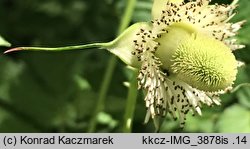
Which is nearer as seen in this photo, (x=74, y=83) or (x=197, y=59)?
(x=197, y=59)

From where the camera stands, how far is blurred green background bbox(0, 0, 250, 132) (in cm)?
122

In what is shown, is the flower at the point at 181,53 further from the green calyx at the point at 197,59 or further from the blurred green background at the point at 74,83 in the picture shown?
the blurred green background at the point at 74,83

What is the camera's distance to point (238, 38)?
113cm

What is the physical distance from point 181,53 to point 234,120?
275 millimetres

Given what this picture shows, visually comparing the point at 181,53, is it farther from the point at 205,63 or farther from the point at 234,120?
the point at 234,120

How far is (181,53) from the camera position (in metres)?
0.95

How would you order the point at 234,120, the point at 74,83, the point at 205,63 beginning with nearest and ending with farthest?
the point at 205,63 → the point at 234,120 → the point at 74,83

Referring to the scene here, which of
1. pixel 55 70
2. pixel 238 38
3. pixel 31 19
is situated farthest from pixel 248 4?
pixel 31 19

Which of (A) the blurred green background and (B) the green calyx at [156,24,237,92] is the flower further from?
(A) the blurred green background

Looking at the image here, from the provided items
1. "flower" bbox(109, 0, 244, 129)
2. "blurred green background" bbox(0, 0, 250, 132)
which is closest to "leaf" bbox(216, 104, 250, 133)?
"blurred green background" bbox(0, 0, 250, 132)

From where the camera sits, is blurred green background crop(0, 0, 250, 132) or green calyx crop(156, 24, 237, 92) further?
blurred green background crop(0, 0, 250, 132)

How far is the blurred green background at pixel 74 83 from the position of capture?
1.22 m

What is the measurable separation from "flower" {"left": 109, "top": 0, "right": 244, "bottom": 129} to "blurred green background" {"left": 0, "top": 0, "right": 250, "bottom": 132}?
17cm

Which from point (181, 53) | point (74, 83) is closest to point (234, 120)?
point (181, 53)
